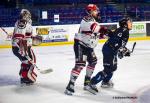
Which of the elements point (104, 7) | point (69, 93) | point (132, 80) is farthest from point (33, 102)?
point (104, 7)

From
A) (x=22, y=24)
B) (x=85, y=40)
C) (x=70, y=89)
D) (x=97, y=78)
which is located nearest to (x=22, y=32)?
(x=22, y=24)

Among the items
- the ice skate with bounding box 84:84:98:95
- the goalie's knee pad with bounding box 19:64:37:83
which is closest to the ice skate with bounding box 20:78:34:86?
the goalie's knee pad with bounding box 19:64:37:83

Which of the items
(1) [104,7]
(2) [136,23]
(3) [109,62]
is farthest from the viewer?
(1) [104,7]

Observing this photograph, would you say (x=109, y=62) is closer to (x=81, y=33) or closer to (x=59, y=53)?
(x=81, y=33)

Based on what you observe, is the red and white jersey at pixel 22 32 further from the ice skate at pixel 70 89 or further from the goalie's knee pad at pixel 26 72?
the ice skate at pixel 70 89

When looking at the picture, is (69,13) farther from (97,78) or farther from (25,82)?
(97,78)

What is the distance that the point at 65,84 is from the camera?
27.1ft

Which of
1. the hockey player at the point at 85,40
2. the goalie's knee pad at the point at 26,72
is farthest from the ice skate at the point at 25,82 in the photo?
the hockey player at the point at 85,40

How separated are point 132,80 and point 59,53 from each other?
519 cm

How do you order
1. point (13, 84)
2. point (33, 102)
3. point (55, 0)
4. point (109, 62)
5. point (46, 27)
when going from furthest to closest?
point (55, 0)
point (46, 27)
point (13, 84)
point (109, 62)
point (33, 102)

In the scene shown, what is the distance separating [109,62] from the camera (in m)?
7.18

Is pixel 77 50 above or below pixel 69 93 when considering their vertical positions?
above

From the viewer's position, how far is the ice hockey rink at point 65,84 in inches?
271

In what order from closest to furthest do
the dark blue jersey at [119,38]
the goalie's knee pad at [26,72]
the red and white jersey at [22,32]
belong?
1. the dark blue jersey at [119,38]
2. the red and white jersey at [22,32]
3. the goalie's knee pad at [26,72]
